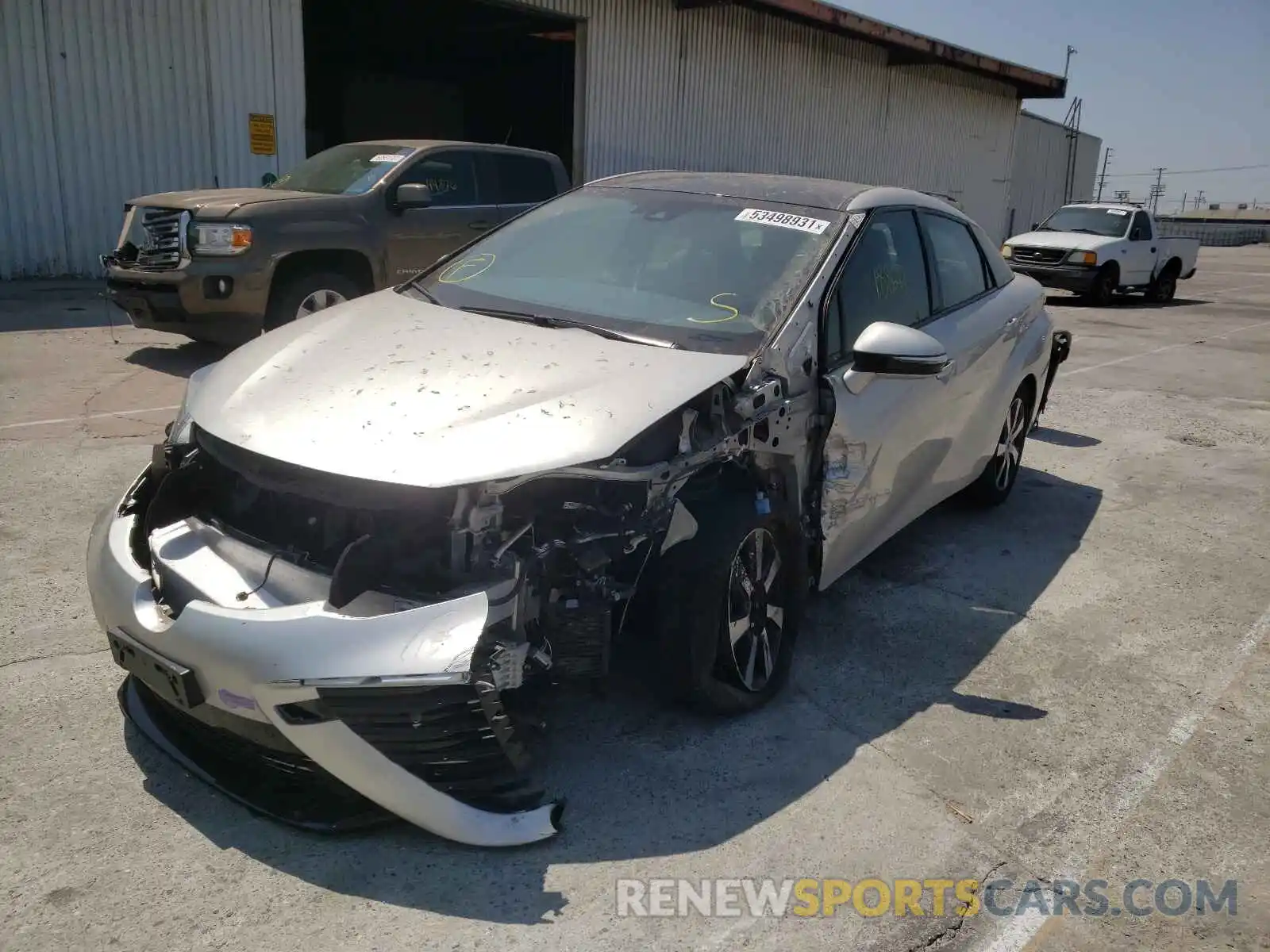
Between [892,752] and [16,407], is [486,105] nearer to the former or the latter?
[16,407]

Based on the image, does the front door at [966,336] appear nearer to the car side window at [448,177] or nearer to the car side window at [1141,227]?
the car side window at [448,177]

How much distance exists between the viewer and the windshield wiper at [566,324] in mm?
3562

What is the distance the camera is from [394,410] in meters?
3.01

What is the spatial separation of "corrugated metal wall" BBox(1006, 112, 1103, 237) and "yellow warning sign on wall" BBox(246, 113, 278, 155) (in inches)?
959

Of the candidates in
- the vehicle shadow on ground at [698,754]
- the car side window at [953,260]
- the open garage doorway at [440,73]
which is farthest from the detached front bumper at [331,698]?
the open garage doorway at [440,73]

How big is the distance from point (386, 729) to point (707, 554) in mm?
1102

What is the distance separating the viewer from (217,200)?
8.03 meters

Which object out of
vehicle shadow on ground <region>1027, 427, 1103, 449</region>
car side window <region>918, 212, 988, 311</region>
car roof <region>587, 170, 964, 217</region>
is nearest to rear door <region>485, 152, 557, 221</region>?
vehicle shadow on ground <region>1027, 427, 1103, 449</region>

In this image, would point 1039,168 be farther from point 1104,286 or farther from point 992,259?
point 992,259

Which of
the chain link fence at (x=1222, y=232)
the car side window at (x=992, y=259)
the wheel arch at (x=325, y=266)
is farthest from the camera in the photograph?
the chain link fence at (x=1222, y=232)

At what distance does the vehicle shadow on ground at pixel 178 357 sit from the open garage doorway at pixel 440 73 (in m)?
8.70

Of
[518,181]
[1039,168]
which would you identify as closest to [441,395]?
[518,181]

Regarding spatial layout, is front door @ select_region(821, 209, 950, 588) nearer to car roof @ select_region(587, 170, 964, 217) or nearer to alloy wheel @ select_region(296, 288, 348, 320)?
car roof @ select_region(587, 170, 964, 217)

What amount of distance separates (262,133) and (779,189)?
430 inches
